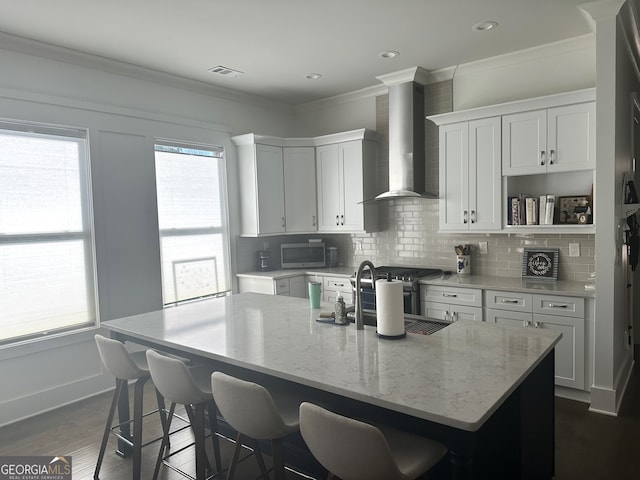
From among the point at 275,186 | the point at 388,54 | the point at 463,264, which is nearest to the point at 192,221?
the point at 275,186

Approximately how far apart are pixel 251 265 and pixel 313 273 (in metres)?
0.79

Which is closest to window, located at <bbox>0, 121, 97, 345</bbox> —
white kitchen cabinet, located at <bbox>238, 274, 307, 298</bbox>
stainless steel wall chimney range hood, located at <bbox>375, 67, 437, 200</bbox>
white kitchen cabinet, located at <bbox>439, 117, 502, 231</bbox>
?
white kitchen cabinet, located at <bbox>238, 274, 307, 298</bbox>

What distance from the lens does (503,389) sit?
63.6 inches

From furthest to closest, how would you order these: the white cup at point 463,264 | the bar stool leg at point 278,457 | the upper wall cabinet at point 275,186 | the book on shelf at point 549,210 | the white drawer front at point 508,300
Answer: the upper wall cabinet at point 275,186 → the white cup at point 463,264 → the book on shelf at point 549,210 → the white drawer front at point 508,300 → the bar stool leg at point 278,457

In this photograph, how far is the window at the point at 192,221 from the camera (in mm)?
4566

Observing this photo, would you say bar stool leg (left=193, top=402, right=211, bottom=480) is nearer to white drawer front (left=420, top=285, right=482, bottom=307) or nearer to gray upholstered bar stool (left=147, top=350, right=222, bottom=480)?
gray upholstered bar stool (left=147, top=350, right=222, bottom=480)

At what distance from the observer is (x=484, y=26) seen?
3506mm

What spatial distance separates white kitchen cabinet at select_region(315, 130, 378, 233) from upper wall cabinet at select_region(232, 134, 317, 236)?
12cm

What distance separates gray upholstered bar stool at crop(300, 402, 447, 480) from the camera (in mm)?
1438

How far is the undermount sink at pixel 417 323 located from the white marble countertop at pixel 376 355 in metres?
0.07

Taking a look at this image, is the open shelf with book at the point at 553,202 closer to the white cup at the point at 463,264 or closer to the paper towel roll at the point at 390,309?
the white cup at the point at 463,264

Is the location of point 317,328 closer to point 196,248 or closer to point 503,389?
point 503,389

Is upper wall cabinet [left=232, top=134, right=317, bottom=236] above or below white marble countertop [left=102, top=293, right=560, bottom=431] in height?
above

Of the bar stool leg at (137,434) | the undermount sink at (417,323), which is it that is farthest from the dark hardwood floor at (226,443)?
the undermount sink at (417,323)
